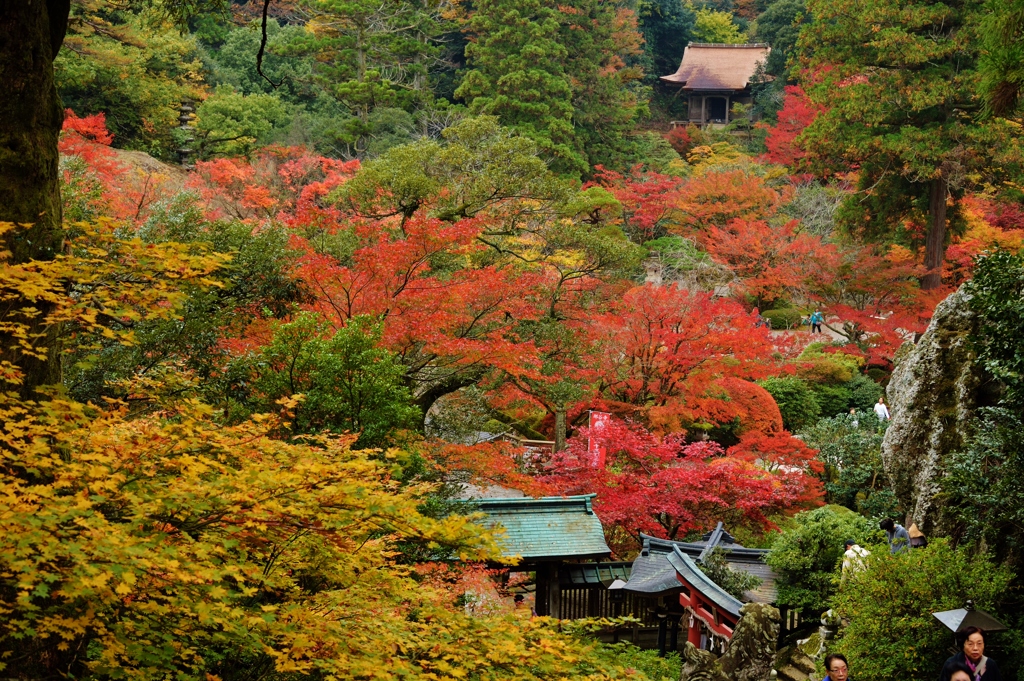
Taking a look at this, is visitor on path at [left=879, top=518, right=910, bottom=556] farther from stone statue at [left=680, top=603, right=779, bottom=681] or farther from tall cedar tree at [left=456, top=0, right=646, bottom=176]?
tall cedar tree at [left=456, top=0, right=646, bottom=176]

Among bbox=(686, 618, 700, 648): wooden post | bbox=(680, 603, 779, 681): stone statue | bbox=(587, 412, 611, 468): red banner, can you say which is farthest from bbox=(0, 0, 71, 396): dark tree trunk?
bbox=(587, 412, 611, 468): red banner

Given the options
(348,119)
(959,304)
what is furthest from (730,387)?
(348,119)

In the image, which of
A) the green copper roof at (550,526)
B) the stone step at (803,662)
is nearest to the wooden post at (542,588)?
the green copper roof at (550,526)

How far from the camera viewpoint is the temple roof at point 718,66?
3900 centimetres

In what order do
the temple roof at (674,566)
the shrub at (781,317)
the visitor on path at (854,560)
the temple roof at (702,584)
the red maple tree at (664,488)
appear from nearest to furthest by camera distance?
the visitor on path at (854,560)
the temple roof at (702,584)
the temple roof at (674,566)
the red maple tree at (664,488)
the shrub at (781,317)

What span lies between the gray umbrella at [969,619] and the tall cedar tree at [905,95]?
13742 millimetres

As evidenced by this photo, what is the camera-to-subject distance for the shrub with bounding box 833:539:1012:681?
24.4ft

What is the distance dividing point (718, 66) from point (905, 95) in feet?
71.4

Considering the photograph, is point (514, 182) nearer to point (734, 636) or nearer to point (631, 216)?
point (734, 636)

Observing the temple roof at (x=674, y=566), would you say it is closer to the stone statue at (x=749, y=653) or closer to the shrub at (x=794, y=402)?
the stone statue at (x=749, y=653)

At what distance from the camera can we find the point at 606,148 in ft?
110

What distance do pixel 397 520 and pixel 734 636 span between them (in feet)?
12.3

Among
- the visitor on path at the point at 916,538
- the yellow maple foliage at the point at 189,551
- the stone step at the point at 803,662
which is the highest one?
the yellow maple foliage at the point at 189,551

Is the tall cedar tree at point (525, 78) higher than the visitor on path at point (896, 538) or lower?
higher
